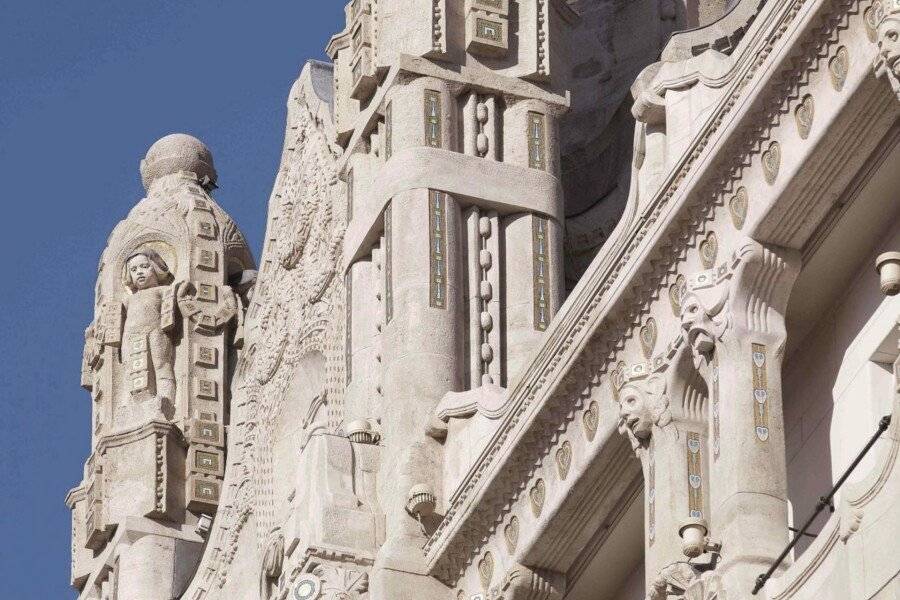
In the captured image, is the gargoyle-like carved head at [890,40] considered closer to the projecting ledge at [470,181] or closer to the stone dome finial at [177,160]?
the projecting ledge at [470,181]

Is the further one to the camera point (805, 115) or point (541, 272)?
point (541, 272)

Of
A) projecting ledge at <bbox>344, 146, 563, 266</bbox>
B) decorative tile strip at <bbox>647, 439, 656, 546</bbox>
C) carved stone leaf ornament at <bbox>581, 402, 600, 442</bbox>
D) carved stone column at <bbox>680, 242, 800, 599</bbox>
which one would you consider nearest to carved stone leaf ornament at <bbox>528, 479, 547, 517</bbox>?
carved stone leaf ornament at <bbox>581, 402, 600, 442</bbox>

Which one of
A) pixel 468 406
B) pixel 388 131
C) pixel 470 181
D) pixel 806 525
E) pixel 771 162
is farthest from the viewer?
pixel 388 131

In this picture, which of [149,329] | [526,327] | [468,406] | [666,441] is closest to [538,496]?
Answer: [468,406]

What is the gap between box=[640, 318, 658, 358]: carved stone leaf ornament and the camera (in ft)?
86.9

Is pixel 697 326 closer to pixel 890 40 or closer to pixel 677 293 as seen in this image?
pixel 677 293

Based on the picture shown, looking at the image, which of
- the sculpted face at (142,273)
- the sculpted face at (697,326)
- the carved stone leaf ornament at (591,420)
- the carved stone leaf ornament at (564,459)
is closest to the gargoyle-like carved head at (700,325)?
the sculpted face at (697,326)

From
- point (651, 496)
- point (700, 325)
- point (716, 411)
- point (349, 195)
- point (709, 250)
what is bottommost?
point (651, 496)

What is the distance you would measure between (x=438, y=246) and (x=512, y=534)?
414 cm

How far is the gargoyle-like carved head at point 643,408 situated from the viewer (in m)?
25.7

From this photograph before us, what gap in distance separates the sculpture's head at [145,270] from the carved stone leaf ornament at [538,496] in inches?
572

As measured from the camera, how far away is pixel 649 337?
87.2 ft

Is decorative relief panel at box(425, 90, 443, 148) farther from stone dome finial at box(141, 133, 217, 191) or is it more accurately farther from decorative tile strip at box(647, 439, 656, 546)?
stone dome finial at box(141, 133, 217, 191)

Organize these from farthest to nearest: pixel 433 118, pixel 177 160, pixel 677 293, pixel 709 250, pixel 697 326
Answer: pixel 177 160 → pixel 433 118 → pixel 677 293 → pixel 709 250 → pixel 697 326
